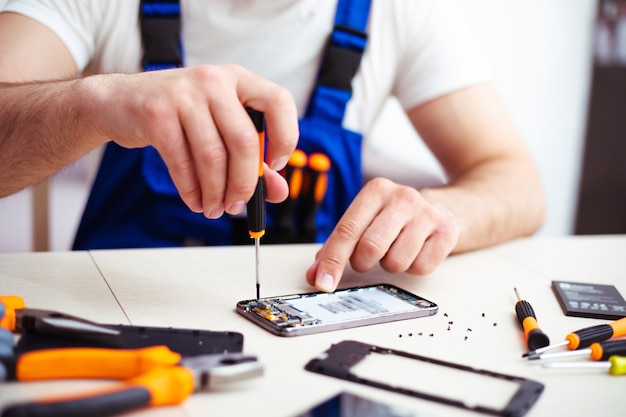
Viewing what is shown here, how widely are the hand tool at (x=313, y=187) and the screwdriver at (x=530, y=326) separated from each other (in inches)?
19.1

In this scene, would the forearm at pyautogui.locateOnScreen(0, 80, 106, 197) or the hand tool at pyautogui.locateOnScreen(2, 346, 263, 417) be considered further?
the forearm at pyautogui.locateOnScreen(0, 80, 106, 197)

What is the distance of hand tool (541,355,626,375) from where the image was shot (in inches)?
22.2

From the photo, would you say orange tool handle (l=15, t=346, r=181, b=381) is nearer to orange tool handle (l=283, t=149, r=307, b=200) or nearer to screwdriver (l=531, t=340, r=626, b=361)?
screwdriver (l=531, t=340, r=626, b=361)

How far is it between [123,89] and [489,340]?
1.41 ft

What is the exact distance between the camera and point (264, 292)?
29.7 inches

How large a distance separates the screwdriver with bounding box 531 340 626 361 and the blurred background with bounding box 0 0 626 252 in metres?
1.52

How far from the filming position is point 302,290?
77 cm

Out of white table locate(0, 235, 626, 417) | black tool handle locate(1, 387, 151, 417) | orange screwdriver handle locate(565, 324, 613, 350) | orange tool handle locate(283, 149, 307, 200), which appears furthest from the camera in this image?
orange tool handle locate(283, 149, 307, 200)

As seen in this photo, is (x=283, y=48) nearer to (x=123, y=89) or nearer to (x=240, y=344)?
(x=123, y=89)

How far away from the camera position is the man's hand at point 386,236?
0.78 meters

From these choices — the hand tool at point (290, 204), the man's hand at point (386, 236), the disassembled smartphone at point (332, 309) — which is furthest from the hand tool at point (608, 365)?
the hand tool at point (290, 204)

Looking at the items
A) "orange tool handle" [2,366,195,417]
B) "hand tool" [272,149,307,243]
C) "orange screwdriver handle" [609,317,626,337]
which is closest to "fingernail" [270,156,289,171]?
"orange tool handle" [2,366,195,417]

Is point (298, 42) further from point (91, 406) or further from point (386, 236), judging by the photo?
point (91, 406)

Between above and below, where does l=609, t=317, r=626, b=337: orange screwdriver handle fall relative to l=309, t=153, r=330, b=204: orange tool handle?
below
